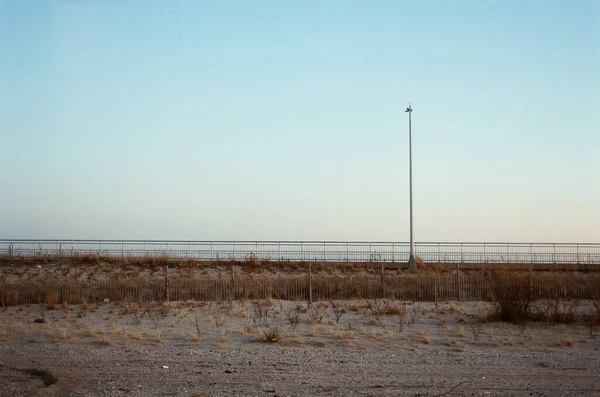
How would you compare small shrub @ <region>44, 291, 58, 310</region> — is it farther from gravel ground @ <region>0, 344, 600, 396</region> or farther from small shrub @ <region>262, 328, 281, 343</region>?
small shrub @ <region>262, 328, 281, 343</region>

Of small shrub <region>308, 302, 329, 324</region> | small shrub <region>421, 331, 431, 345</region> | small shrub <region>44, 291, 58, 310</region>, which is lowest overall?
small shrub <region>421, 331, 431, 345</region>

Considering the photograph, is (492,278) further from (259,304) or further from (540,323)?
(259,304)

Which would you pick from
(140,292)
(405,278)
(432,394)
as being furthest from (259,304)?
(432,394)

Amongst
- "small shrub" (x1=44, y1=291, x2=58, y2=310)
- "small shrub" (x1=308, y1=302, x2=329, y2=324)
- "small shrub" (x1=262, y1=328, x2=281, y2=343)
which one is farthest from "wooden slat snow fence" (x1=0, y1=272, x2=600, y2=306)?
"small shrub" (x1=262, y1=328, x2=281, y2=343)

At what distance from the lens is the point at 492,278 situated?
1271 inches

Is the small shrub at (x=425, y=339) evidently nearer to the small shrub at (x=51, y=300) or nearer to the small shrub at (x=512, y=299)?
the small shrub at (x=512, y=299)

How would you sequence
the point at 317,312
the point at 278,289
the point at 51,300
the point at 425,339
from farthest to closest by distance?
the point at 278,289
the point at 51,300
the point at 317,312
the point at 425,339

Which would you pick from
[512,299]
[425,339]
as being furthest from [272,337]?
[512,299]

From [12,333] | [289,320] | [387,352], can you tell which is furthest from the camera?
[289,320]

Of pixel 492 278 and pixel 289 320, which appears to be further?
pixel 492 278

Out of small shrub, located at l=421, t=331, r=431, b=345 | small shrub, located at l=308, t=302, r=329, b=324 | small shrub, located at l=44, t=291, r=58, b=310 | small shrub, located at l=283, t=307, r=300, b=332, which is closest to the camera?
small shrub, located at l=421, t=331, r=431, b=345

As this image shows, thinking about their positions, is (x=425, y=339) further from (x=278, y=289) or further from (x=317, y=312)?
(x=278, y=289)

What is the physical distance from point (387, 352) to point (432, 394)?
645 cm

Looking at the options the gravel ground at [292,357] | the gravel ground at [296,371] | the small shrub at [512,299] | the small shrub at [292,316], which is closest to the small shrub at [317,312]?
the gravel ground at [292,357]
